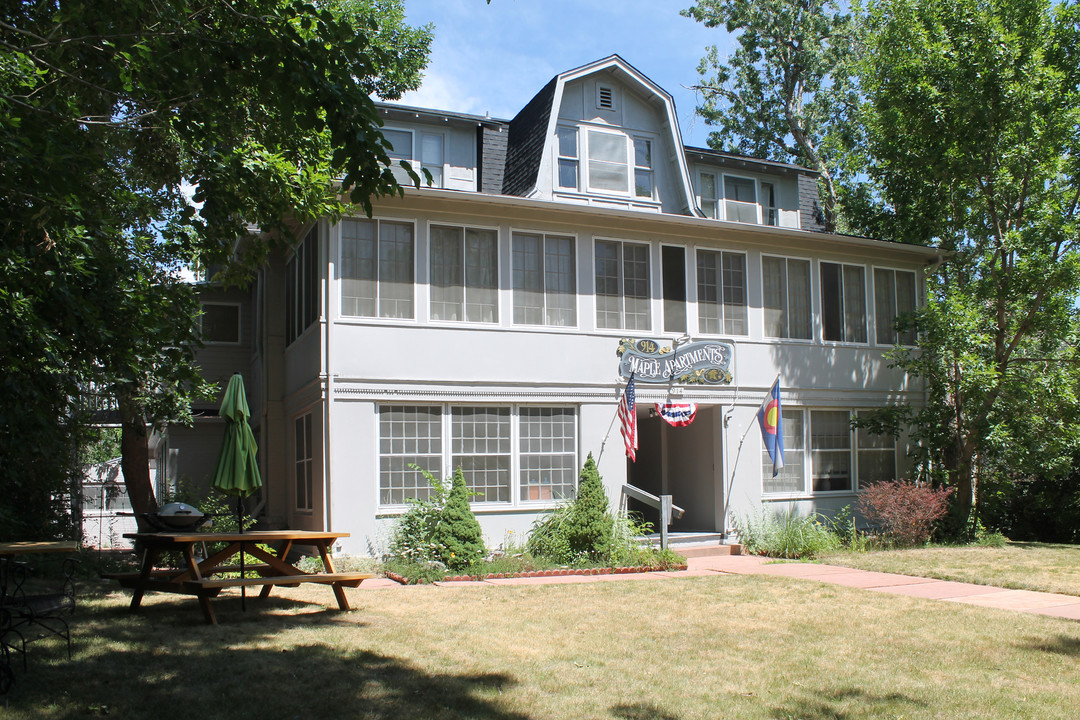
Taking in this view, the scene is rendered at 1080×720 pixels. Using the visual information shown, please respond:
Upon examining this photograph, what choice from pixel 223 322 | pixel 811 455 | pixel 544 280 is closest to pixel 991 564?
pixel 811 455

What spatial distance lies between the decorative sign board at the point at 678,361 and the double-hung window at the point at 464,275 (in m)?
2.56

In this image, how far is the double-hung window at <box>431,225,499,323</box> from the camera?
14.9m

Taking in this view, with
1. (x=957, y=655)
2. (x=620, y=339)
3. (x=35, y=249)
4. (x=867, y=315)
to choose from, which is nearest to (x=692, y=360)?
(x=620, y=339)

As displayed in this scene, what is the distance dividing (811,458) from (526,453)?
5.90 meters

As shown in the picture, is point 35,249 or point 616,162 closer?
point 35,249

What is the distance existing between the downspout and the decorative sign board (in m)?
5.05

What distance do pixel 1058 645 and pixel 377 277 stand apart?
34.6 feet

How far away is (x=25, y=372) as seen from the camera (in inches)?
302

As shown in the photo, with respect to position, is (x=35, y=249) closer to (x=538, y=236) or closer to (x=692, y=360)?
(x=538, y=236)

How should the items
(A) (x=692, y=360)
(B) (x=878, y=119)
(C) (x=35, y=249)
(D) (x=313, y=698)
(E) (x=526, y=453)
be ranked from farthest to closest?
(B) (x=878, y=119) → (A) (x=692, y=360) → (E) (x=526, y=453) → (C) (x=35, y=249) → (D) (x=313, y=698)

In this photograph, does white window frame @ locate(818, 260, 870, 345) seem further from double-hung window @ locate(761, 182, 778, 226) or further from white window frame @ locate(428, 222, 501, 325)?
white window frame @ locate(428, 222, 501, 325)

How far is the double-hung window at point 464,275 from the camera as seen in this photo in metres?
14.9

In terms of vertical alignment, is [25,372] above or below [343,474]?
above

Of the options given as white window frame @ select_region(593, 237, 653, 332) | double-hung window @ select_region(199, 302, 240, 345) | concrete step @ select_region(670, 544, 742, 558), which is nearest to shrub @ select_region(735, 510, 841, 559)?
concrete step @ select_region(670, 544, 742, 558)
